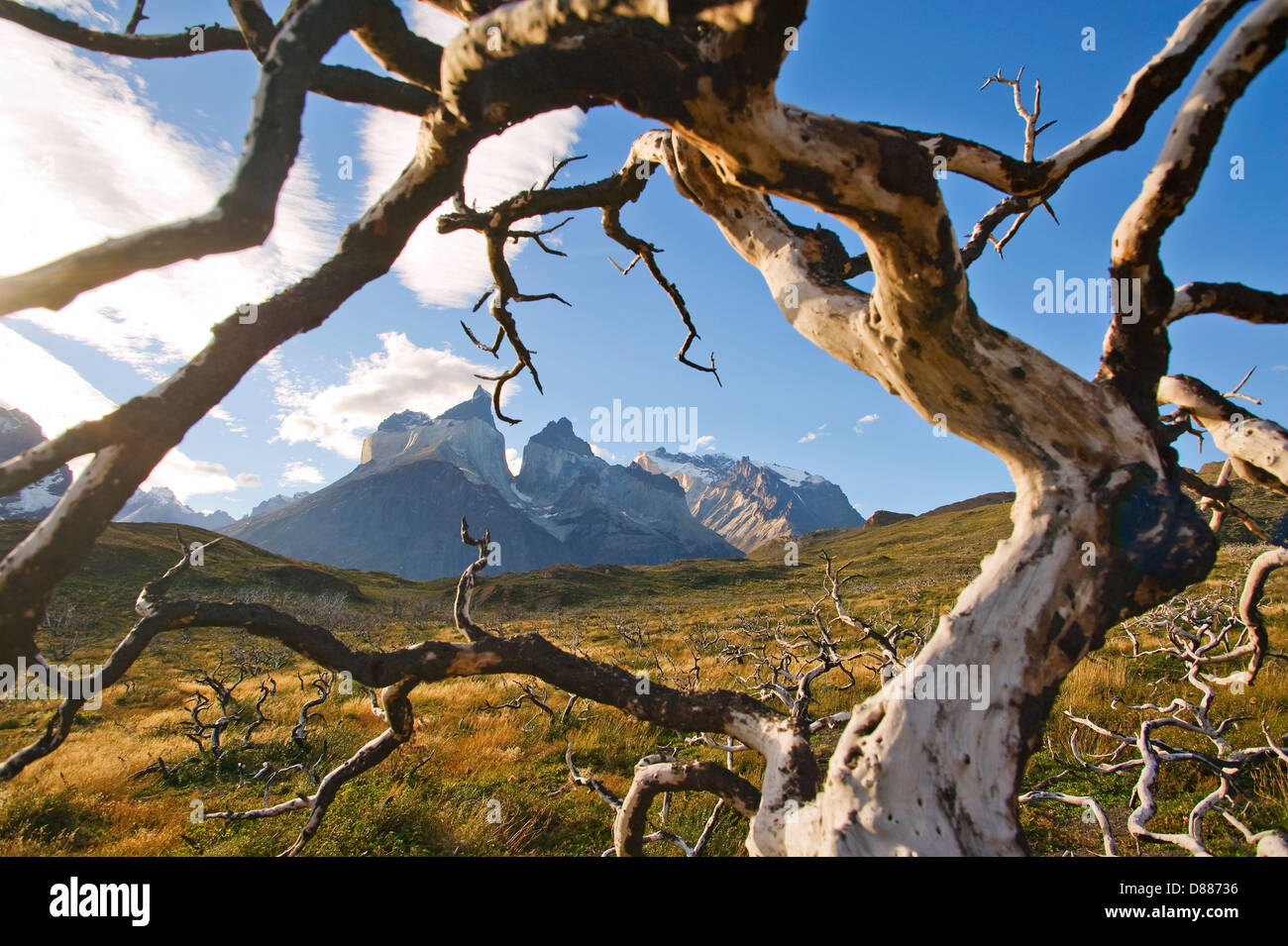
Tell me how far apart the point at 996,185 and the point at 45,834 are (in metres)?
11.2

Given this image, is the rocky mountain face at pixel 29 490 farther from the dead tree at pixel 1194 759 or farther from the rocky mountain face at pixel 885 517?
the rocky mountain face at pixel 885 517

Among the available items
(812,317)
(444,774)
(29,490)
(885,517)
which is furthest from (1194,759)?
(29,490)

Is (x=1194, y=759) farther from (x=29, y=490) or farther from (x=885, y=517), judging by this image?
(x=29, y=490)

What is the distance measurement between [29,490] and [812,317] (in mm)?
178263

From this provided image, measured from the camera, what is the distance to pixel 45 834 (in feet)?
21.6

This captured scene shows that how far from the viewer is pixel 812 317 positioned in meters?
2.53

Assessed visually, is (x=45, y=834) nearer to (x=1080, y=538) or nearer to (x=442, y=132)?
(x=442, y=132)

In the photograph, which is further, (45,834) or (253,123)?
(45,834)

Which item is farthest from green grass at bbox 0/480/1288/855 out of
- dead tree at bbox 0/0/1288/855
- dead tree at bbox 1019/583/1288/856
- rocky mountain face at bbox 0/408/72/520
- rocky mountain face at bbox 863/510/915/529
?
rocky mountain face at bbox 0/408/72/520

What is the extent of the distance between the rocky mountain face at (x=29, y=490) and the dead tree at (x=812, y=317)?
490 feet

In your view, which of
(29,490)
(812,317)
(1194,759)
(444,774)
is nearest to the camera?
(812,317)

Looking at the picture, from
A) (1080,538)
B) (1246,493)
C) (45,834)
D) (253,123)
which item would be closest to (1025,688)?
(1080,538)

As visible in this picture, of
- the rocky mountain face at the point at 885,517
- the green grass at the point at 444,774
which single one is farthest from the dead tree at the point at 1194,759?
the rocky mountain face at the point at 885,517

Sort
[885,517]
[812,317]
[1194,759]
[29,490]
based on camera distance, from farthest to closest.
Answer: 1. [885,517]
2. [29,490]
3. [1194,759]
4. [812,317]
